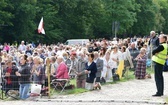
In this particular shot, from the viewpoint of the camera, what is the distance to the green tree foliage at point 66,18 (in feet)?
212

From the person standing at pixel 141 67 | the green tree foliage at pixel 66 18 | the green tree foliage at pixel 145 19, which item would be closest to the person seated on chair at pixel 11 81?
the person standing at pixel 141 67

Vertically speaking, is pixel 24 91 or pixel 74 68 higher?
pixel 74 68

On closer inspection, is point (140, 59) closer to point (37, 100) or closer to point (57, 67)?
point (57, 67)

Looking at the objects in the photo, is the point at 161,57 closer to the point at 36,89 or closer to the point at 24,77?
the point at 36,89

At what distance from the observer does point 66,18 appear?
76625 mm

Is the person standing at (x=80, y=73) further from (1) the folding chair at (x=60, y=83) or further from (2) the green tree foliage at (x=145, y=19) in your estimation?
(2) the green tree foliage at (x=145, y=19)

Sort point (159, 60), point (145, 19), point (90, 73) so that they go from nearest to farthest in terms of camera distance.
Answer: point (159, 60) → point (90, 73) → point (145, 19)

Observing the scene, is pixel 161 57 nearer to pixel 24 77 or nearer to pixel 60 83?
pixel 60 83

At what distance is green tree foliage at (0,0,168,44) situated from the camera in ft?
212

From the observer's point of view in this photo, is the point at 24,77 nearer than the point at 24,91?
No

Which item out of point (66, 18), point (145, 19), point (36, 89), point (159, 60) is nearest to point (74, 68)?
point (36, 89)

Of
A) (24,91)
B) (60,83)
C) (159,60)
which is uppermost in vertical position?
(159,60)

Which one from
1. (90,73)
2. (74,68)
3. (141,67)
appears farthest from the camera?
(141,67)

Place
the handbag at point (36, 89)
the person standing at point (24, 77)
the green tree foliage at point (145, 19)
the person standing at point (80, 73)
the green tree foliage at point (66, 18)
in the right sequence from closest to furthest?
1. the handbag at point (36, 89)
2. the person standing at point (24, 77)
3. the person standing at point (80, 73)
4. the green tree foliage at point (66, 18)
5. the green tree foliage at point (145, 19)
